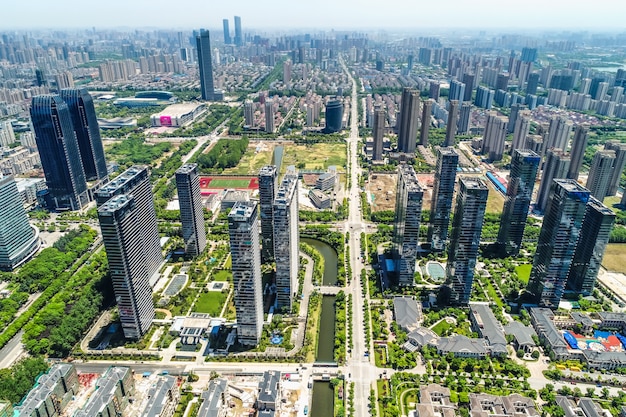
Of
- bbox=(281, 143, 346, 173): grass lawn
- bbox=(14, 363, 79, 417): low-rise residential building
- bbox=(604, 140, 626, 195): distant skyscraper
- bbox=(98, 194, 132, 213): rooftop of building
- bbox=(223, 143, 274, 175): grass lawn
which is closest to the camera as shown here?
bbox=(14, 363, 79, 417): low-rise residential building

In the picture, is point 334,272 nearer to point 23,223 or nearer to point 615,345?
point 615,345

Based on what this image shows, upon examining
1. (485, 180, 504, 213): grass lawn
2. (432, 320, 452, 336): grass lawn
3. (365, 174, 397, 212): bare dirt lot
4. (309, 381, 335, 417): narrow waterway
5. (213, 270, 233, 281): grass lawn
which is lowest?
(309, 381, 335, 417): narrow waterway

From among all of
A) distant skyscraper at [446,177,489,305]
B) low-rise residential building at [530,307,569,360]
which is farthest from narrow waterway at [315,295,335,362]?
low-rise residential building at [530,307,569,360]

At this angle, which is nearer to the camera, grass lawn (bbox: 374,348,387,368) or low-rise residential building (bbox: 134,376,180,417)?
low-rise residential building (bbox: 134,376,180,417)

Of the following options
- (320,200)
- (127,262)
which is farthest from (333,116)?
(127,262)

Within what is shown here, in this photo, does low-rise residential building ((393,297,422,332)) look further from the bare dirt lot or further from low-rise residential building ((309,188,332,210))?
low-rise residential building ((309,188,332,210))

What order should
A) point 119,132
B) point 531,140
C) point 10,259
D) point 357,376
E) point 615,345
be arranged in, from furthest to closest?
point 119,132
point 531,140
point 10,259
point 615,345
point 357,376

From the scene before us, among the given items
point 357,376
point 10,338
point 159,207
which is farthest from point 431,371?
point 159,207

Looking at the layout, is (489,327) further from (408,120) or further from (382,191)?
(408,120)
